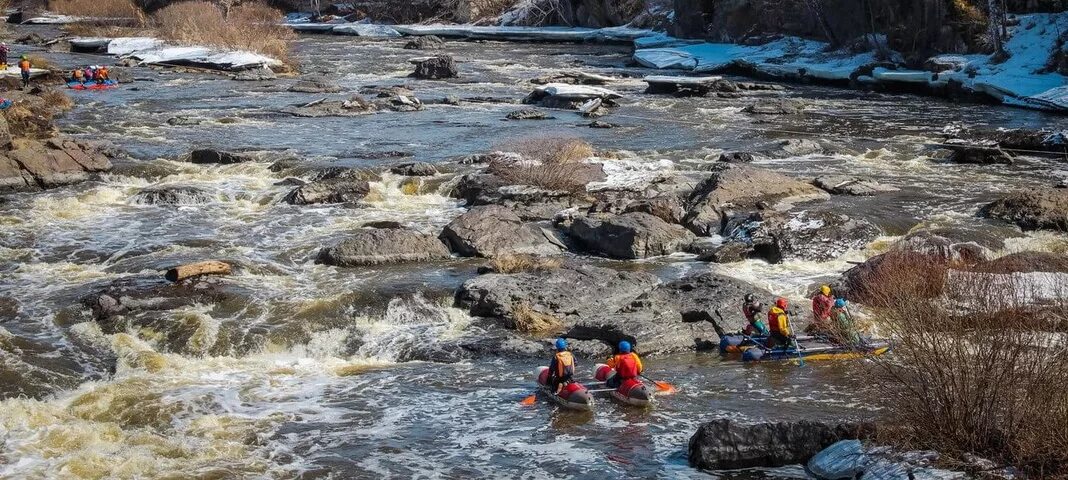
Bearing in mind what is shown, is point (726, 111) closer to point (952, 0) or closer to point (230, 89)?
point (952, 0)

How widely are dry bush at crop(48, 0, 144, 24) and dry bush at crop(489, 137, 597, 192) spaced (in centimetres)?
5878

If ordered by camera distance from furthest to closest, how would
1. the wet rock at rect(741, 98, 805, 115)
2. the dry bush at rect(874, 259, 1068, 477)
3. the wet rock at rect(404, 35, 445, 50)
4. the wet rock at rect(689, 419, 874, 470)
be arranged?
the wet rock at rect(404, 35, 445, 50)
the wet rock at rect(741, 98, 805, 115)
the wet rock at rect(689, 419, 874, 470)
the dry bush at rect(874, 259, 1068, 477)

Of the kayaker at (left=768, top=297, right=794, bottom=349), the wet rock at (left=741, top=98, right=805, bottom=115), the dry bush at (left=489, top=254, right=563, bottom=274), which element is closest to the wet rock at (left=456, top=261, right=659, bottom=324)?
the dry bush at (left=489, top=254, right=563, bottom=274)

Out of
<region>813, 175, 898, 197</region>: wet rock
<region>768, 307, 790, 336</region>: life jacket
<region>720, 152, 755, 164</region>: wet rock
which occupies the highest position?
<region>720, 152, 755, 164</region>: wet rock

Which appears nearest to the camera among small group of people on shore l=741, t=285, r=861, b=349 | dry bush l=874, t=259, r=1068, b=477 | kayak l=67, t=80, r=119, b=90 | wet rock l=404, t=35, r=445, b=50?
dry bush l=874, t=259, r=1068, b=477

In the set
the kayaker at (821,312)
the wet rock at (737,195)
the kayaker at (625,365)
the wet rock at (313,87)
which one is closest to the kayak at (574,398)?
the kayaker at (625,365)

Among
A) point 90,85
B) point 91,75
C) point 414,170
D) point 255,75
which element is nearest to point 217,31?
point 255,75

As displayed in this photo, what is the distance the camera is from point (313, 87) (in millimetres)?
45688

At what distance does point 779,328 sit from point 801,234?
6220mm

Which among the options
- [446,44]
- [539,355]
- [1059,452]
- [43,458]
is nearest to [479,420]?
[539,355]

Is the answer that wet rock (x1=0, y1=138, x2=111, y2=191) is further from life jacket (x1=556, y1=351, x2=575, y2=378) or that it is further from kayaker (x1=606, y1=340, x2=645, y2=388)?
kayaker (x1=606, y1=340, x2=645, y2=388)

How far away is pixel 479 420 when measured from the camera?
1432 centimetres

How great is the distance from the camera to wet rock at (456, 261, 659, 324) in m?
18.4

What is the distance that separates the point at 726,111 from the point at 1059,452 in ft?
105
